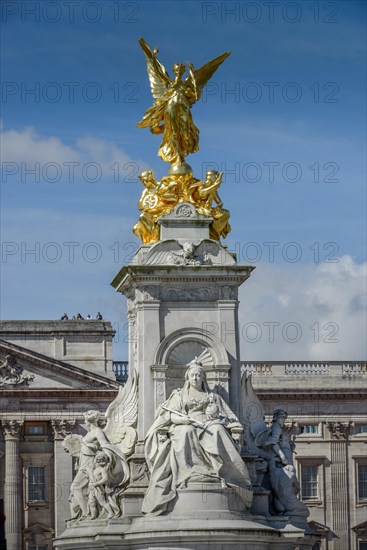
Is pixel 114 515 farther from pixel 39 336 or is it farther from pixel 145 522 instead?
pixel 39 336

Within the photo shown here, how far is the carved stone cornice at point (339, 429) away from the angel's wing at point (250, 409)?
54.2 m

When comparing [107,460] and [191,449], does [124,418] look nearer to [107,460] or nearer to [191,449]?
[107,460]

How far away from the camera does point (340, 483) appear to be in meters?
102

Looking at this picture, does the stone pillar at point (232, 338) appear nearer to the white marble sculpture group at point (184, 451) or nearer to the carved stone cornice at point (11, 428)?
the white marble sculpture group at point (184, 451)

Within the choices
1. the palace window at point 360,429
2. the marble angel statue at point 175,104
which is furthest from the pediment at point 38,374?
the marble angel statue at point 175,104

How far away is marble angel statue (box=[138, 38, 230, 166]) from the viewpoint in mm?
49312

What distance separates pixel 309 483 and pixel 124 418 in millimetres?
54393

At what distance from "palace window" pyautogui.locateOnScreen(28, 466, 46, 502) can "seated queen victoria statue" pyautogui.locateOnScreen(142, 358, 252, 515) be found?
55.3 metres

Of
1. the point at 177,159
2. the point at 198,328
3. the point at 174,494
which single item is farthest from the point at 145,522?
the point at 177,159

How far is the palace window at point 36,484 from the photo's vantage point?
331 feet

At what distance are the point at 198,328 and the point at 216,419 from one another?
108 inches

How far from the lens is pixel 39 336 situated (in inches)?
3994

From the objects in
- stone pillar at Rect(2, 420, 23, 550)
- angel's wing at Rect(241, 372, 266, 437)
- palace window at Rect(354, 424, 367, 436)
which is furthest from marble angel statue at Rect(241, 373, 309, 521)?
palace window at Rect(354, 424, 367, 436)

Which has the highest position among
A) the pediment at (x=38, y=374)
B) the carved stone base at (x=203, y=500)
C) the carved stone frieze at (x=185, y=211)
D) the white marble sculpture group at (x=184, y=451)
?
the carved stone frieze at (x=185, y=211)
